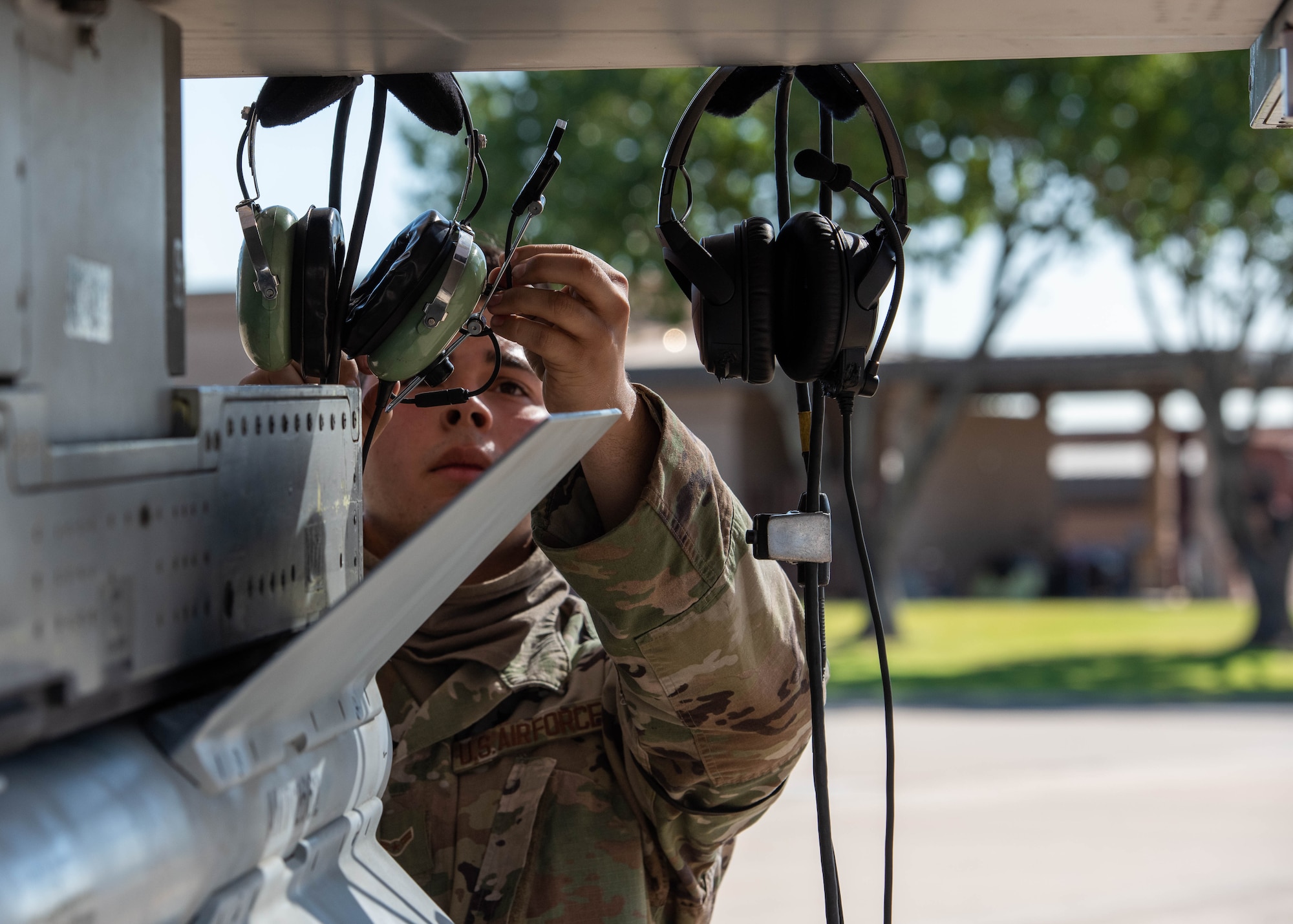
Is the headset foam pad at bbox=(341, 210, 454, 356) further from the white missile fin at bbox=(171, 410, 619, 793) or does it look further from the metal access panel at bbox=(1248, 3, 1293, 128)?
the metal access panel at bbox=(1248, 3, 1293, 128)

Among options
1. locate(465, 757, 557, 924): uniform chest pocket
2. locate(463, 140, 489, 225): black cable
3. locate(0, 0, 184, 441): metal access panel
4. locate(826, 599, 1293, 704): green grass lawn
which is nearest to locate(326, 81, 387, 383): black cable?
locate(463, 140, 489, 225): black cable

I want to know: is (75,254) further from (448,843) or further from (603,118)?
(603,118)

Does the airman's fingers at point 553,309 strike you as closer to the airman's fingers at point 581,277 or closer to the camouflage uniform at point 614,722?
the airman's fingers at point 581,277

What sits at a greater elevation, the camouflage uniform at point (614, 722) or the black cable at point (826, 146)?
the black cable at point (826, 146)

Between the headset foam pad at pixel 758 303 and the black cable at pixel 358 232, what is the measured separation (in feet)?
1.37

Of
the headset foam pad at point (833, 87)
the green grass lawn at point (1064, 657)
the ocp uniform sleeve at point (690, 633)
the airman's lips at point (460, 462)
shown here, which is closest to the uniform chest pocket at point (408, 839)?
the ocp uniform sleeve at point (690, 633)

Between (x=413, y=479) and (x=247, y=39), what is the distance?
0.74 metres

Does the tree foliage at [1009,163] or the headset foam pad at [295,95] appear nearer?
the headset foam pad at [295,95]

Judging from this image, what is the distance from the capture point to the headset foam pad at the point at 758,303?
54.1 inches

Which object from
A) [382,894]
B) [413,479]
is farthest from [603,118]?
[382,894]

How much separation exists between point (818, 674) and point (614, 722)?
1.50ft

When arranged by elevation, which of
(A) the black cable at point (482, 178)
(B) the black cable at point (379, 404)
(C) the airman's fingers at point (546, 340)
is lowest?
(B) the black cable at point (379, 404)

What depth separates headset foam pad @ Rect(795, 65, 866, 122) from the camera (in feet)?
4.59

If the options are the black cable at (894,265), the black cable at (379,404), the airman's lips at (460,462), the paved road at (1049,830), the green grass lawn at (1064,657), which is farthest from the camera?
the green grass lawn at (1064,657)
